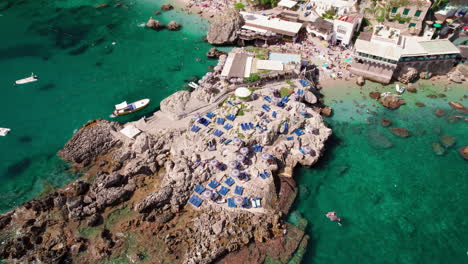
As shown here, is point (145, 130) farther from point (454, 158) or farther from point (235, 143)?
point (454, 158)

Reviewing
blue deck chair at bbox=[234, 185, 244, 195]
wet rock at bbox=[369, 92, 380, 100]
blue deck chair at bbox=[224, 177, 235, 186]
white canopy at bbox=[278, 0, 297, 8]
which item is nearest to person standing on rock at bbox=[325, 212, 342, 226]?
blue deck chair at bbox=[234, 185, 244, 195]

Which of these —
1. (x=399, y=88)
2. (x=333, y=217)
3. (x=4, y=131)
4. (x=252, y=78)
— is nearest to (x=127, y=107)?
(x=4, y=131)

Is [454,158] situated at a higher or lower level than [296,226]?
higher

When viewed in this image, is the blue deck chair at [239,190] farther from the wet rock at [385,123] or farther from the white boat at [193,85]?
the wet rock at [385,123]

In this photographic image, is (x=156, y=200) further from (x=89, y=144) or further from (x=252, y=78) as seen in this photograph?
(x=252, y=78)

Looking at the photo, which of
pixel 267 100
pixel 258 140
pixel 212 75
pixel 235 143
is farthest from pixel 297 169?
pixel 212 75

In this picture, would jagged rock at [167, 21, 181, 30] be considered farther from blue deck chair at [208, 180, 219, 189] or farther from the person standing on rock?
the person standing on rock
